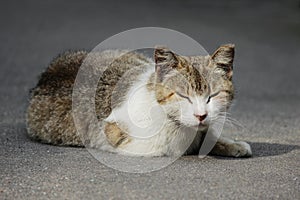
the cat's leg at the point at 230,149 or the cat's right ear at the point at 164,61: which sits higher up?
the cat's right ear at the point at 164,61

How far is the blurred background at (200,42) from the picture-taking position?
14.8 feet

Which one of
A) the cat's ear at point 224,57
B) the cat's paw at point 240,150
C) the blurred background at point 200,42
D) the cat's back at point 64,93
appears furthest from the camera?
the cat's back at point 64,93

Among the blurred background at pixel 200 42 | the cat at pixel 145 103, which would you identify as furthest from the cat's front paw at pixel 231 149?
the blurred background at pixel 200 42

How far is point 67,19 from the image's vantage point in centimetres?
1321

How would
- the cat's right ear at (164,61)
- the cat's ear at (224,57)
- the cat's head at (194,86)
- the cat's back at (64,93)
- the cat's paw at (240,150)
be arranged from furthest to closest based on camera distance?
the cat's back at (64,93) → the cat's paw at (240,150) → the cat's ear at (224,57) → the cat's right ear at (164,61) → the cat's head at (194,86)

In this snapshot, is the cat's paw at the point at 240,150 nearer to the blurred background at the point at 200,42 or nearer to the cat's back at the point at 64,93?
the blurred background at the point at 200,42

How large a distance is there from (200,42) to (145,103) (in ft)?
21.5

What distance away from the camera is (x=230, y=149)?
205 inches

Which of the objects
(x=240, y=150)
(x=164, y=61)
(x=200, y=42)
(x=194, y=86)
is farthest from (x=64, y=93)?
(x=200, y=42)

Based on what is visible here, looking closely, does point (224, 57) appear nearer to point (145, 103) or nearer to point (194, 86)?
point (194, 86)

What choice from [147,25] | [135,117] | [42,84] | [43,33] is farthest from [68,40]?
[135,117]

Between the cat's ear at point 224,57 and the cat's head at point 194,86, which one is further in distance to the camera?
the cat's ear at point 224,57

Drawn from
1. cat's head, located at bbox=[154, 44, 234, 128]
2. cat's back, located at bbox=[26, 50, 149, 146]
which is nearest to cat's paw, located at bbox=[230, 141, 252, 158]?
cat's head, located at bbox=[154, 44, 234, 128]

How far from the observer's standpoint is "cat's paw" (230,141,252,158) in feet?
16.9
